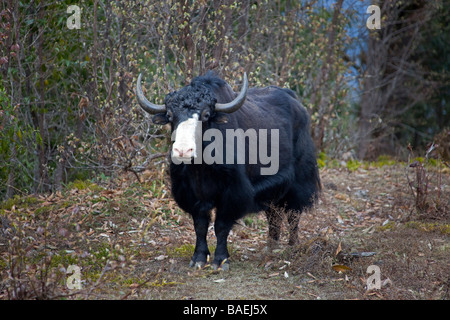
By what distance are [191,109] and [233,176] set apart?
83 cm

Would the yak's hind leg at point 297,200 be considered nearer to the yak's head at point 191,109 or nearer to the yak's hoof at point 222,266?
the yak's hoof at point 222,266

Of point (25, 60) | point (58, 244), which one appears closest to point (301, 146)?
point (58, 244)

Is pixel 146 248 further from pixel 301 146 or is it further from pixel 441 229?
pixel 441 229

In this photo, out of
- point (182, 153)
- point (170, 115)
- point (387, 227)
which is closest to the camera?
point (182, 153)

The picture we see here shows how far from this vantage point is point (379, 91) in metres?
15.9

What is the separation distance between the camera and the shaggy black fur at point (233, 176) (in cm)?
546

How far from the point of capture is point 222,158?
548 cm

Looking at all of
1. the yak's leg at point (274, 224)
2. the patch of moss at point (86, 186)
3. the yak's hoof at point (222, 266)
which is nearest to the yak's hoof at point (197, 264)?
the yak's hoof at point (222, 266)

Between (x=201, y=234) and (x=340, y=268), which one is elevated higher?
(x=201, y=234)

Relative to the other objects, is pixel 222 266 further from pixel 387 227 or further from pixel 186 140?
pixel 387 227

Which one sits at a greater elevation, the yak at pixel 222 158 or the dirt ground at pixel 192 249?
the yak at pixel 222 158

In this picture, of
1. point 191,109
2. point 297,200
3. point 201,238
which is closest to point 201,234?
point 201,238

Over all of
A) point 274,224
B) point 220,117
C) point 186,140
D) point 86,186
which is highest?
point 220,117

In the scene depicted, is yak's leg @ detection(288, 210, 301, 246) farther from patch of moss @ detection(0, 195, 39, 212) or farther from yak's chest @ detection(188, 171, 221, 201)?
patch of moss @ detection(0, 195, 39, 212)
